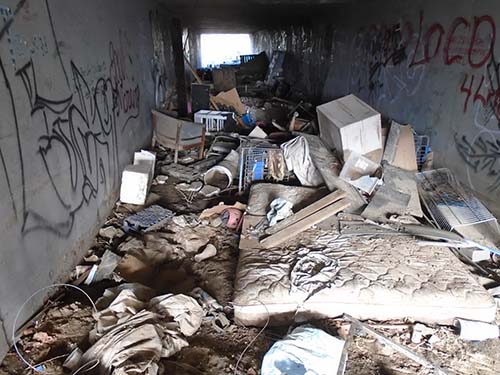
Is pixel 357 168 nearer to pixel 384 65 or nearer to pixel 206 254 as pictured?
pixel 206 254

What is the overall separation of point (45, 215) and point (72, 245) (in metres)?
0.53

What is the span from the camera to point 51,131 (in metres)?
2.56

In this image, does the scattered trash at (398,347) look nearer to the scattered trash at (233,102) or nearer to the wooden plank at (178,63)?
the scattered trash at (233,102)

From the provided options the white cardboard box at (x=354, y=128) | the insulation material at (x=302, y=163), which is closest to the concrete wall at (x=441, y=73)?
the white cardboard box at (x=354, y=128)

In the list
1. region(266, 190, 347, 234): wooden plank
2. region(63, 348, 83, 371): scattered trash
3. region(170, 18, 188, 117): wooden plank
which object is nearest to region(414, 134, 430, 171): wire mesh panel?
region(266, 190, 347, 234): wooden plank

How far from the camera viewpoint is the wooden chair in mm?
5762

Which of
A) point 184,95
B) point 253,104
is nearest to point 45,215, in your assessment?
point 184,95

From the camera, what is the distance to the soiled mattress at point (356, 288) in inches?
92.6

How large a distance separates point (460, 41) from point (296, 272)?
3315 millimetres

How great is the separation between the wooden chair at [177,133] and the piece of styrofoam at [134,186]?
1641 millimetres

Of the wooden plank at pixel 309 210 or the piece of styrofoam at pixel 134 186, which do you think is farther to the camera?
the piece of styrofoam at pixel 134 186

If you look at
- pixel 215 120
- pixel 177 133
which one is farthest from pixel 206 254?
pixel 215 120

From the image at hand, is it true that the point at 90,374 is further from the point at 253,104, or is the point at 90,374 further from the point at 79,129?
the point at 253,104

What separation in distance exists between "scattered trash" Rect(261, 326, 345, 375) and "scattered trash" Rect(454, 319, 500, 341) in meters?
0.93
